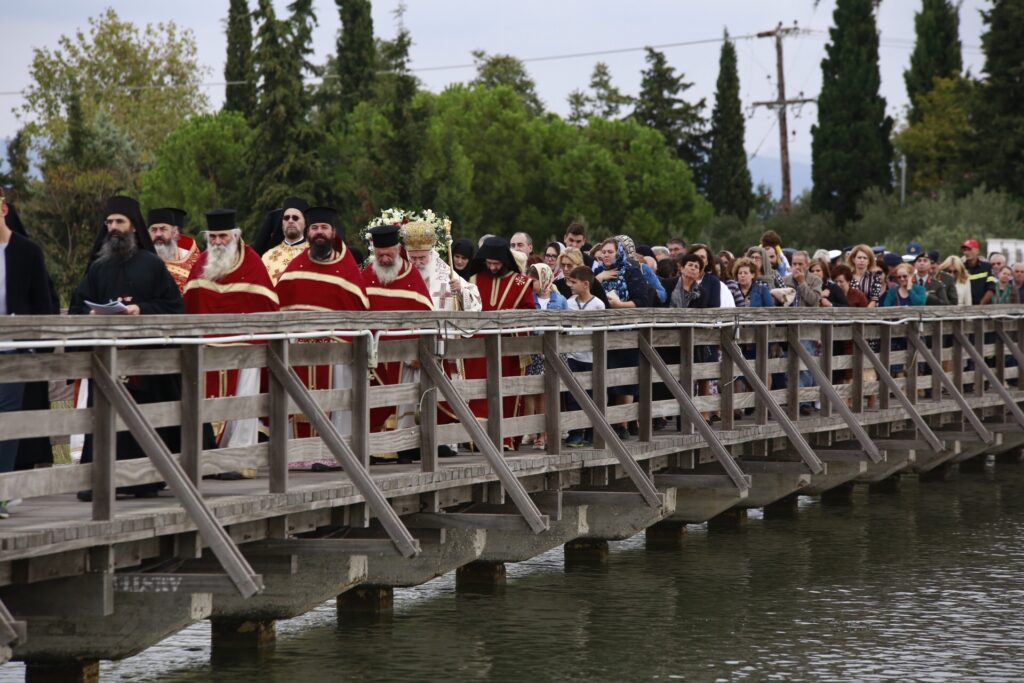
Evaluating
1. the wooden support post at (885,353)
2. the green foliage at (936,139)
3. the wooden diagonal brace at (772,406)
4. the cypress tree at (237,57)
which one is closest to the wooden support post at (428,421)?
the wooden diagonal brace at (772,406)

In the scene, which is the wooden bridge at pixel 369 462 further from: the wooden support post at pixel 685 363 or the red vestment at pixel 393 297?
the red vestment at pixel 393 297

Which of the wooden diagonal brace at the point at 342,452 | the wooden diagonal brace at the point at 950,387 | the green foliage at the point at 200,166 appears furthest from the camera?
the green foliage at the point at 200,166

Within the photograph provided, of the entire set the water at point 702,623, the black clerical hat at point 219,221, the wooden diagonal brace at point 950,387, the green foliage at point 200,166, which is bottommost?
the water at point 702,623

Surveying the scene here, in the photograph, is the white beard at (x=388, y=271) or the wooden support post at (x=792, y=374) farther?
the wooden support post at (x=792, y=374)

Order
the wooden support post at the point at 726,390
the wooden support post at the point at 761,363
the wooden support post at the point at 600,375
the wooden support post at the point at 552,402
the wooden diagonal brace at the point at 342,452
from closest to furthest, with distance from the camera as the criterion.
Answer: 1. the wooden diagonal brace at the point at 342,452
2. the wooden support post at the point at 552,402
3. the wooden support post at the point at 600,375
4. the wooden support post at the point at 726,390
5. the wooden support post at the point at 761,363

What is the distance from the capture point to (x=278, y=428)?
1090 cm

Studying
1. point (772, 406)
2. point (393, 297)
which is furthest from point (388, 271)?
point (772, 406)

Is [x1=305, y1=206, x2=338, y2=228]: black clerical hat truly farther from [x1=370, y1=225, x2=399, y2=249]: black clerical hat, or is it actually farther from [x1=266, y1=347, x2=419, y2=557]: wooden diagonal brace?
[x1=266, y1=347, x2=419, y2=557]: wooden diagonal brace

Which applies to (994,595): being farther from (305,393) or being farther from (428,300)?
(305,393)

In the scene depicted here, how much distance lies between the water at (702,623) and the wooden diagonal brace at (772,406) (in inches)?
37.5

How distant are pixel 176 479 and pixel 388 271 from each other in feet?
14.6

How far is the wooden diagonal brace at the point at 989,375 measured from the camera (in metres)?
22.9

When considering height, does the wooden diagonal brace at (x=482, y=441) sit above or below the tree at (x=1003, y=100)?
below

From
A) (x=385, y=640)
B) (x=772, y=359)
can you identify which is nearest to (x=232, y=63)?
(x=772, y=359)
